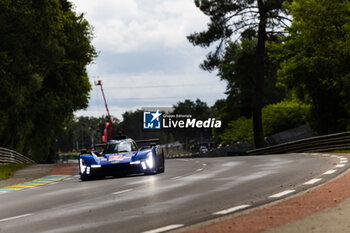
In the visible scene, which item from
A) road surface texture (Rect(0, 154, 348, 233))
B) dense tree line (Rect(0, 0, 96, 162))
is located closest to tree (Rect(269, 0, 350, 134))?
dense tree line (Rect(0, 0, 96, 162))

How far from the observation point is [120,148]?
18781 millimetres

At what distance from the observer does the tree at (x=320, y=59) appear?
30.7m

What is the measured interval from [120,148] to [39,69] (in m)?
20.9

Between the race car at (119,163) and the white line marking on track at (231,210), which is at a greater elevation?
the race car at (119,163)

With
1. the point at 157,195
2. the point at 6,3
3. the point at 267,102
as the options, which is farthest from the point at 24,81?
the point at 267,102

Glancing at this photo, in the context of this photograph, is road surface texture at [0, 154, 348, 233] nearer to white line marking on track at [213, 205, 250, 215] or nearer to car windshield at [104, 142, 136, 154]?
white line marking on track at [213, 205, 250, 215]

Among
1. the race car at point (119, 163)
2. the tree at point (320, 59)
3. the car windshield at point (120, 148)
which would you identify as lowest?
the race car at point (119, 163)

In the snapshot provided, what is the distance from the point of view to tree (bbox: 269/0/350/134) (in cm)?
3072

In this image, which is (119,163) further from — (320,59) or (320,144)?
(320,59)

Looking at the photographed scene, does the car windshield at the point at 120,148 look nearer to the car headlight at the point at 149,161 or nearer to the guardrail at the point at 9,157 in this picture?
the car headlight at the point at 149,161

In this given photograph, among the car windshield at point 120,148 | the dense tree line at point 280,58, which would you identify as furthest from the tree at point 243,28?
the car windshield at point 120,148

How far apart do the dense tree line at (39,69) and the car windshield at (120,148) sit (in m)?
14.0

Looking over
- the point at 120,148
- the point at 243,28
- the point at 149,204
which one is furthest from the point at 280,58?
the point at 149,204

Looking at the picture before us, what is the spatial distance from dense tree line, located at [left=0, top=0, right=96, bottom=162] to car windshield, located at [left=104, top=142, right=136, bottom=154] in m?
14.0
